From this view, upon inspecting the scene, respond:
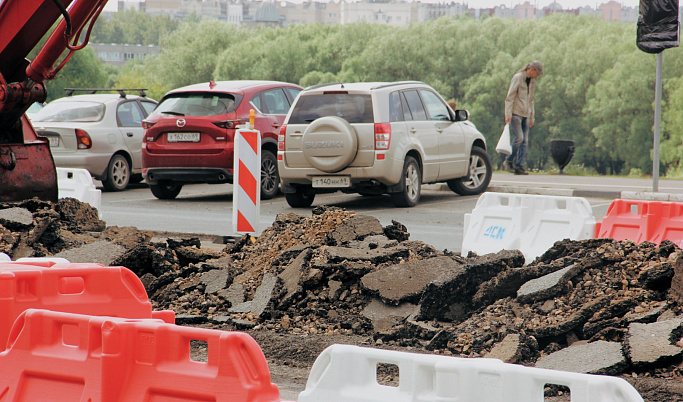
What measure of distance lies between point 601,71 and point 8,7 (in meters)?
64.3

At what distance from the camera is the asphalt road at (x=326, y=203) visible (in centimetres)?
1099

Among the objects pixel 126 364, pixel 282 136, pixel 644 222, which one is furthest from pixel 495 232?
pixel 282 136

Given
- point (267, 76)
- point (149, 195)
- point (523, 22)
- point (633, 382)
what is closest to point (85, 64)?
point (267, 76)

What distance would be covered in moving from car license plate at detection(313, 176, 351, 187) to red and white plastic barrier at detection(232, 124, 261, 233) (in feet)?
13.3

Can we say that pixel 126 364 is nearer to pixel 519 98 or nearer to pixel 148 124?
pixel 148 124

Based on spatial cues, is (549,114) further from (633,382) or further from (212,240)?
(633,382)

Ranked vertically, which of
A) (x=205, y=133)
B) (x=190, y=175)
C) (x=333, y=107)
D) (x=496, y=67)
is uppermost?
(x=496, y=67)

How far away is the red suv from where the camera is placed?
46.4 feet

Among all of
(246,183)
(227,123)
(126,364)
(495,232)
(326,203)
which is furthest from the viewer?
(326,203)

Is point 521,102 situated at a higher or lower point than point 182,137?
higher

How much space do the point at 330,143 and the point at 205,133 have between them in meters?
2.54

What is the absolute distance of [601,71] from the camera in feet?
224

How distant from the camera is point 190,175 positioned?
46.9 feet

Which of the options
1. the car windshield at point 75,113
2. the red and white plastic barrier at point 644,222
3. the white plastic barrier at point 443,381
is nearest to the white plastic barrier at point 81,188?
the car windshield at point 75,113
